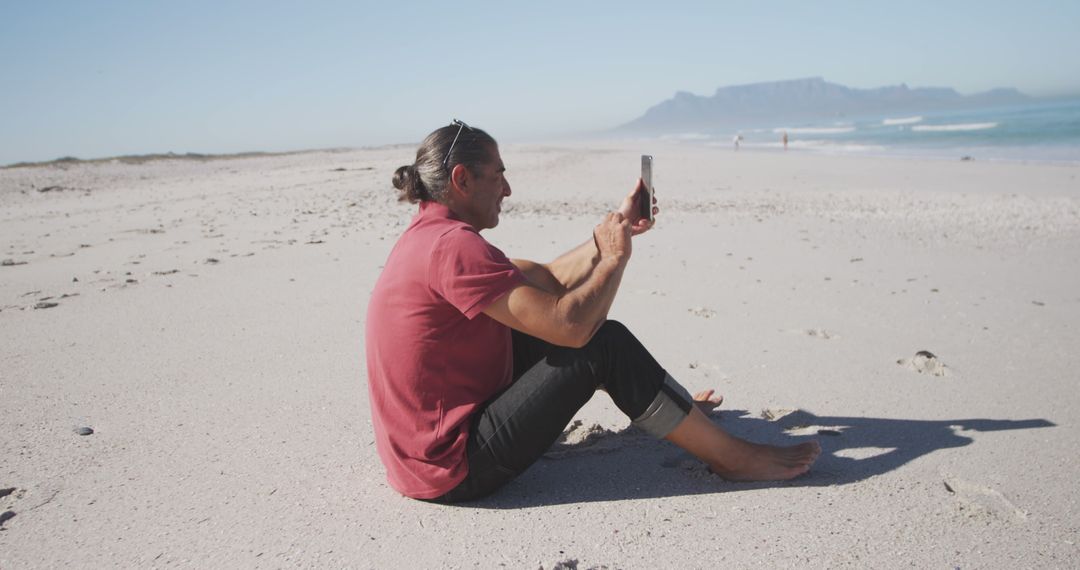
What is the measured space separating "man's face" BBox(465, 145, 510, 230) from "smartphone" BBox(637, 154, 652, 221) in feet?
1.92

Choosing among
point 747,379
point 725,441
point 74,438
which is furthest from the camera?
point 747,379

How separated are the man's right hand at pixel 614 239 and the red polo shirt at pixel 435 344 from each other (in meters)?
0.34

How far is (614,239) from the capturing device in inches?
89.5

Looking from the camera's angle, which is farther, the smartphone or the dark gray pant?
the smartphone

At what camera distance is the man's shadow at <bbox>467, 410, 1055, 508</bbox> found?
8.24ft

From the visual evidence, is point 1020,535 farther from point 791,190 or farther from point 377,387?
point 791,190

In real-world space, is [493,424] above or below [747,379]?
above

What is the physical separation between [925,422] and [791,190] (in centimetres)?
986

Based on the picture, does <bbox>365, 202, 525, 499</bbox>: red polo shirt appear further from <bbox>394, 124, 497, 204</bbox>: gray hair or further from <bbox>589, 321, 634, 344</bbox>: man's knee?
<bbox>589, 321, 634, 344</bbox>: man's knee

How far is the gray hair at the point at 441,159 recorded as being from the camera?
2246 millimetres

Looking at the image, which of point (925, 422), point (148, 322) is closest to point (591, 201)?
point (148, 322)

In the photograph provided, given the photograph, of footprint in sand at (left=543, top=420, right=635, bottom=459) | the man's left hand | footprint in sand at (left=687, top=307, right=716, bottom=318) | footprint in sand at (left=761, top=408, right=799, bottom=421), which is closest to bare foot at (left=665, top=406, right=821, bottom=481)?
footprint in sand at (left=543, top=420, right=635, bottom=459)

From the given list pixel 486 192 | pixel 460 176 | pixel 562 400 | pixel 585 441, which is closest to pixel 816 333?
pixel 585 441

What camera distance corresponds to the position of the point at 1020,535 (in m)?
2.13
